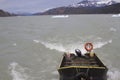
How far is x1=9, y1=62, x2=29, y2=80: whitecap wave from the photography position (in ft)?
46.1

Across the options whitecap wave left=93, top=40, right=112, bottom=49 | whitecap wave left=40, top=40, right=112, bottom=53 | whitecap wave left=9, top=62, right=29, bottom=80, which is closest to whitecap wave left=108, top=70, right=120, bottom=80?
whitecap wave left=9, top=62, right=29, bottom=80

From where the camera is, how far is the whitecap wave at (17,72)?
553 inches

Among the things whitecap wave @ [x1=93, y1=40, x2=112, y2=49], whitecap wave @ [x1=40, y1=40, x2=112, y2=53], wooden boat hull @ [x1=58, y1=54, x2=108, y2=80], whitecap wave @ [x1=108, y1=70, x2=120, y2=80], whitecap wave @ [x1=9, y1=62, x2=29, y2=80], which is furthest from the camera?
whitecap wave @ [x1=93, y1=40, x2=112, y2=49]

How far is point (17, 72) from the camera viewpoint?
14.9 metres

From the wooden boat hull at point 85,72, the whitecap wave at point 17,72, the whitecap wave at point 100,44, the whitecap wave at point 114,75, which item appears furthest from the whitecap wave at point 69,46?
the wooden boat hull at point 85,72

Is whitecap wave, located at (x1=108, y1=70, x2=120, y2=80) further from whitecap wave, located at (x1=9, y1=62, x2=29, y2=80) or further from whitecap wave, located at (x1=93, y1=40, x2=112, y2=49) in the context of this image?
whitecap wave, located at (x1=93, y1=40, x2=112, y2=49)

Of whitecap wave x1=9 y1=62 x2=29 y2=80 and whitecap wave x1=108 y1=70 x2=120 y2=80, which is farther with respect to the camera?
whitecap wave x1=9 y1=62 x2=29 y2=80

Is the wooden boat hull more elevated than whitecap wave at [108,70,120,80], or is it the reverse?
the wooden boat hull

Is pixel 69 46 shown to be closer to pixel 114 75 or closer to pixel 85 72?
pixel 114 75

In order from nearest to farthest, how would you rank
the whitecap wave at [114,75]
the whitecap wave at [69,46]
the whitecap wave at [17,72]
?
1. the whitecap wave at [114,75]
2. the whitecap wave at [17,72]
3. the whitecap wave at [69,46]

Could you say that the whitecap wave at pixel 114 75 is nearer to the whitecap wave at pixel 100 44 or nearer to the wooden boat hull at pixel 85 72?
the wooden boat hull at pixel 85 72

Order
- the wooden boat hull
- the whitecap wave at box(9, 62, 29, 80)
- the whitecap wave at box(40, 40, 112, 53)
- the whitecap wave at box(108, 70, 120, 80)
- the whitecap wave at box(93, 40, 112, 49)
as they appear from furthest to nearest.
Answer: the whitecap wave at box(93, 40, 112, 49) → the whitecap wave at box(40, 40, 112, 53) → the whitecap wave at box(9, 62, 29, 80) → the whitecap wave at box(108, 70, 120, 80) → the wooden boat hull

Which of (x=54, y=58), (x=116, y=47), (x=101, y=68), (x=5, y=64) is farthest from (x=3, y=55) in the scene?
(x=101, y=68)

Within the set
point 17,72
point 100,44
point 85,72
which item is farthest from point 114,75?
point 100,44
